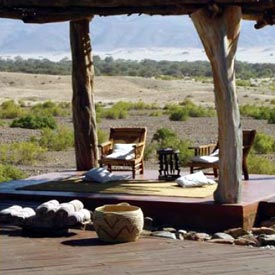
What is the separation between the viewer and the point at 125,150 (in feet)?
43.8

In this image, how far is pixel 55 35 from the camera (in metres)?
171

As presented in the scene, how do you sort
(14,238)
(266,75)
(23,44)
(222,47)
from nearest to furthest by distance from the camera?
(14,238), (222,47), (266,75), (23,44)

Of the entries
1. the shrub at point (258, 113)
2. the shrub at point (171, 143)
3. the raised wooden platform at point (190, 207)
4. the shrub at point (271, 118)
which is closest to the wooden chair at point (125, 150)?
the raised wooden platform at point (190, 207)

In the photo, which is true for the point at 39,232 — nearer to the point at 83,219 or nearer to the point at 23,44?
the point at 83,219

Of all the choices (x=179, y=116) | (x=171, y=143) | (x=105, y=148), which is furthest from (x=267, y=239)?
(x=179, y=116)

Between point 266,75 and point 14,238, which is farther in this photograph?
point 266,75

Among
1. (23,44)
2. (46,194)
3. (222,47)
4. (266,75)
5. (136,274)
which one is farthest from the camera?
(23,44)

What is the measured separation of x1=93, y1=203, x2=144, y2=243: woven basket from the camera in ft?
30.5

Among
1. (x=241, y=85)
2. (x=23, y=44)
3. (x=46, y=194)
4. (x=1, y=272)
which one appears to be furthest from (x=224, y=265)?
(x=23, y=44)

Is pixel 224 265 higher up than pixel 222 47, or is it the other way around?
pixel 222 47

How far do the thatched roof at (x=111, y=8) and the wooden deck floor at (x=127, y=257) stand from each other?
9.82ft

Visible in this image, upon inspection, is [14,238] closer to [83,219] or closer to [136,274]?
[83,219]

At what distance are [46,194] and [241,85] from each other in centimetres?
5375

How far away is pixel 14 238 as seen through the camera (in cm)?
962
